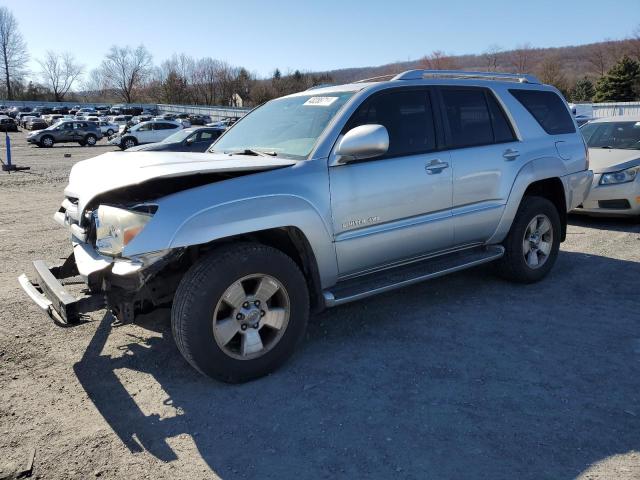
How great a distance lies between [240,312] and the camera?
10.8ft

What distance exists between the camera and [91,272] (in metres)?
3.14

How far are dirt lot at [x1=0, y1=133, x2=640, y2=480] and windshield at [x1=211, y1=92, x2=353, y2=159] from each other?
150 cm

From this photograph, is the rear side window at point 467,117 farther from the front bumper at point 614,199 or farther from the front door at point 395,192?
the front bumper at point 614,199

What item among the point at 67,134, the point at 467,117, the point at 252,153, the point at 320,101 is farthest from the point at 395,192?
the point at 67,134

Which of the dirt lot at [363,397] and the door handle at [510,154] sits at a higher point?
the door handle at [510,154]

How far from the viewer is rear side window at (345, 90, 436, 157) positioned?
13.1 ft

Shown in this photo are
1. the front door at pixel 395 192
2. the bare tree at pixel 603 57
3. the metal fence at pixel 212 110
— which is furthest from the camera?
the bare tree at pixel 603 57

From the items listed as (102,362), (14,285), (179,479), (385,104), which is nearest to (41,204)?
(14,285)

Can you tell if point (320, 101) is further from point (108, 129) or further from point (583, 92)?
point (583, 92)

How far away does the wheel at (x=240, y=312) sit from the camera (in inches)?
122

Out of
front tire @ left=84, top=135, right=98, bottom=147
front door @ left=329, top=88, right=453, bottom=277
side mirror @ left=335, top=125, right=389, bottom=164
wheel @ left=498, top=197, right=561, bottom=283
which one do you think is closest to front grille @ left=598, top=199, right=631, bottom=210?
wheel @ left=498, top=197, right=561, bottom=283

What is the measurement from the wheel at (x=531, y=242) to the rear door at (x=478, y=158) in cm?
38

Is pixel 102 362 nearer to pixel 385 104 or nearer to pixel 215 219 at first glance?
pixel 215 219

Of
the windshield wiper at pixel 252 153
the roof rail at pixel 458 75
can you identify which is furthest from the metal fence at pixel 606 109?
the windshield wiper at pixel 252 153
